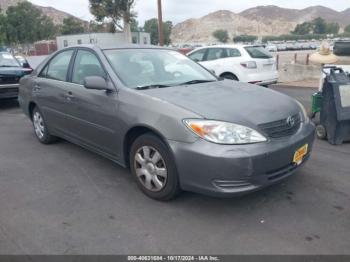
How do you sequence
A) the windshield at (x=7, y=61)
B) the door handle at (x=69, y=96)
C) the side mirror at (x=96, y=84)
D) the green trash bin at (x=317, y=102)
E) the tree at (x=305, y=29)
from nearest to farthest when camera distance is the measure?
the side mirror at (x=96, y=84) < the door handle at (x=69, y=96) < the green trash bin at (x=317, y=102) < the windshield at (x=7, y=61) < the tree at (x=305, y=29)

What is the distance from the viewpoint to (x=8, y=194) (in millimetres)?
3850

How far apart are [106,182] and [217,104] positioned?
1632mm

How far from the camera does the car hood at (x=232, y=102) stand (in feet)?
10.6

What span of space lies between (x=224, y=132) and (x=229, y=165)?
0.29 m

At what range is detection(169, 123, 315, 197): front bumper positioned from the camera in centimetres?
300

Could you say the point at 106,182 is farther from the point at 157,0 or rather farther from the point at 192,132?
the point at 157,0

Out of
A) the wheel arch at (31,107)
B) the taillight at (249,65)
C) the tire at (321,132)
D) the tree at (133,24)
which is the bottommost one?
the tire at (321,132)

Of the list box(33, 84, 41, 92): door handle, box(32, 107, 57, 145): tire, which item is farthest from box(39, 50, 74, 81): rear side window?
box(32, 107, 57, 145): tire

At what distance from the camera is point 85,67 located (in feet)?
14.6

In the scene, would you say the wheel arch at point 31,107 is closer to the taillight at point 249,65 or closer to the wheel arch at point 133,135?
the wheel arch at point 133,135

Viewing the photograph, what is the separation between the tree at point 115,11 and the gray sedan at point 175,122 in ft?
Result: 116

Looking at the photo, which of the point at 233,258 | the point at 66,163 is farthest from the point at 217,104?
the point at 66,163

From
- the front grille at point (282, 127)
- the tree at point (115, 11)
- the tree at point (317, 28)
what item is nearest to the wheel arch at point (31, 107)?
the front grille at point (282, 127)

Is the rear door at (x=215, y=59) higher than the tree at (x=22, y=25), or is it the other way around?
the tree at (x=22, y=25)
